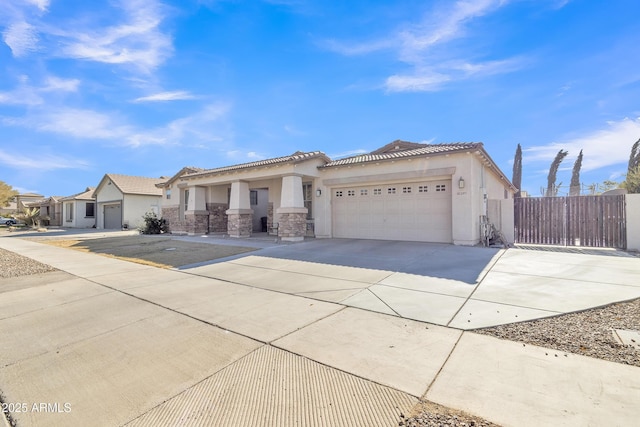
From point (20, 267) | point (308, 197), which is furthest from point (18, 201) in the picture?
point (308, 197)

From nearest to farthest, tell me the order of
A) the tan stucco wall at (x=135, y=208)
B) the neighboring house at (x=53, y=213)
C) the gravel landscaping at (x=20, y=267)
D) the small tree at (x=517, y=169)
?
the gravel landscaping at (x=20, y=267), the tan stucco wall at (x=135, y=208), the neighboring house at (x=53, y=213), the small tree at (x=517, y=169)

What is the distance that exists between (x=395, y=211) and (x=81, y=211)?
36768 mm

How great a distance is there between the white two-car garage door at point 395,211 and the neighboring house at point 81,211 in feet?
109

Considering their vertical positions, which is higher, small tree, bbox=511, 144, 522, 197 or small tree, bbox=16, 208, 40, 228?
small tree, bbox=511, 144, 522, 197

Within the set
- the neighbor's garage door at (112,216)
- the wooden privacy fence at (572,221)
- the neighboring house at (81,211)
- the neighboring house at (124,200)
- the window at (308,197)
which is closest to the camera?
the wooden privacy fence at (572,221)

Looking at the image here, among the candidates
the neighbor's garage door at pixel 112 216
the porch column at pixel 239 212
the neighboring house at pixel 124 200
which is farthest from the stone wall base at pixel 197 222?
the neighbor's garage door at pixel 112 216

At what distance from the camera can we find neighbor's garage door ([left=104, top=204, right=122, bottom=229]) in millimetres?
29633

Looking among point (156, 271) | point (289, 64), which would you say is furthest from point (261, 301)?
point (289, 64)

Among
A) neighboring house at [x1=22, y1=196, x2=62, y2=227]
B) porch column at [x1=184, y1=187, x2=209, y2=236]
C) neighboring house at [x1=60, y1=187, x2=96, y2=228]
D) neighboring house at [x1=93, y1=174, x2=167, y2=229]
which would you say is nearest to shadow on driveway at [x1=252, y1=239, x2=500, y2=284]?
porch column at [x1=184, y1=187, x2=209, y2=236]

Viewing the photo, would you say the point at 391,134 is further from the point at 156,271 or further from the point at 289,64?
the point at 156,271

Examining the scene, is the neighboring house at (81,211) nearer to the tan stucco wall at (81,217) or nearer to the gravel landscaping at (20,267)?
the tan stucco wall at (81,217)

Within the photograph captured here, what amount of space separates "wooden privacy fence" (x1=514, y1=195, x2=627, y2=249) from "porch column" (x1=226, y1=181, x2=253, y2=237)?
517 inches

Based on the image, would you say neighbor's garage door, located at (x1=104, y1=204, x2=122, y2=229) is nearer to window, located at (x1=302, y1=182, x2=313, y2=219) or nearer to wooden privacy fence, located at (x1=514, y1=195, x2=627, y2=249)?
window, located at (x1=302, y1=182, x2=313, y2=219)

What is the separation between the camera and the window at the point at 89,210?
110 ft
